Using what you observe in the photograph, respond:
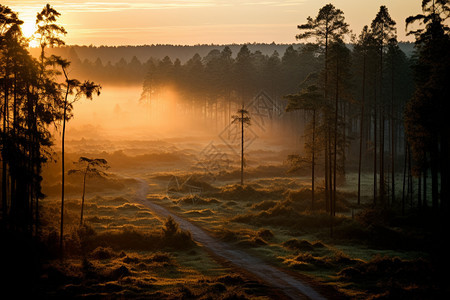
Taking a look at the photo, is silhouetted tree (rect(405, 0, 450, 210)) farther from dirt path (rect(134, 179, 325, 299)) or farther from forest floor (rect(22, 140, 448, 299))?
dirt path (rect(134, 179, 325, 299))

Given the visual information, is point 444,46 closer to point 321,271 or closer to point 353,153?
point 321,271

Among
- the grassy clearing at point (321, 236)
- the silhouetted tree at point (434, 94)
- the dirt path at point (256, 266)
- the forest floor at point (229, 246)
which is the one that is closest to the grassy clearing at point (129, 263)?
the forest floor at point (229, 246)

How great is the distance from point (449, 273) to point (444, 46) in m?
16.0

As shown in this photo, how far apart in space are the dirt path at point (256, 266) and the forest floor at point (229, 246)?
0.07 m

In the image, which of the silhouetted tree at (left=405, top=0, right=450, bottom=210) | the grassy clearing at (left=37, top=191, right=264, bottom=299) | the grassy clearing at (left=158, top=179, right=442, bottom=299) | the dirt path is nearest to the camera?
the grassy clearing at (left=37, top=191, right=264, bottom=299)

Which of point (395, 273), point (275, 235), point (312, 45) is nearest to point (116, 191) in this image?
point (275, 235)

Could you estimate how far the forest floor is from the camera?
72.2ft

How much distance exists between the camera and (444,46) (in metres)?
30.3

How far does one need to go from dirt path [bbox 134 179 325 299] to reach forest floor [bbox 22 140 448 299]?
0.24ft

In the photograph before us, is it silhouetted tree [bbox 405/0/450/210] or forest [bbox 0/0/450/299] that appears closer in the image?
forest [bbox 0/0/450/299]

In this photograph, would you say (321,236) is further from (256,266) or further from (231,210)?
(231,210)

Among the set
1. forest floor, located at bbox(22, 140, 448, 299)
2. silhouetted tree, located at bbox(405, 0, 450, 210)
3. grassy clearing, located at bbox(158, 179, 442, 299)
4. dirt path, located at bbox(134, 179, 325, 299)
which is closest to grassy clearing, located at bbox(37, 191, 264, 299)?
forest floor, located at bbox(22, 140, 448, 299)

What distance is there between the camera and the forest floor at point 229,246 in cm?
2200

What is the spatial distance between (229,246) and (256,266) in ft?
19.0
